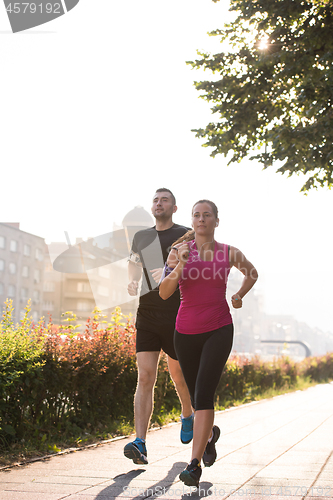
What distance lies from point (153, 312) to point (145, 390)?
0.66 metres

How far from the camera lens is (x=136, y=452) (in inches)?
165

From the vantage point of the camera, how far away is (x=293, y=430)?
23.5 feet

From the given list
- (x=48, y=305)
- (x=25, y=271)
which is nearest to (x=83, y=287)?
(x=48, y=305)

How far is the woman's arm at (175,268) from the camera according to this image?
3828 millimetres

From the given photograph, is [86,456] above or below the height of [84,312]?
below

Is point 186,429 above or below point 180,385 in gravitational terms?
below

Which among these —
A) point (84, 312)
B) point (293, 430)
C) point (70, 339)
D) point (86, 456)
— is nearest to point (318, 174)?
point (293, 430)

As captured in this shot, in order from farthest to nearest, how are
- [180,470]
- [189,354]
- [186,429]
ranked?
→ [186,429] < [180,470] < [189,354]

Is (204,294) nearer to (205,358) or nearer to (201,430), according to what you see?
(205,358)

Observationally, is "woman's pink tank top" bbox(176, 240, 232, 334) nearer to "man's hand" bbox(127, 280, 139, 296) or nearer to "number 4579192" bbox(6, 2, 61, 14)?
"man's hand" bbox(127, 280, 139, 296)

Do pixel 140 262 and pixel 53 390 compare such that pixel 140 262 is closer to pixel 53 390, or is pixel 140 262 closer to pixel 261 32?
pixel 53 390

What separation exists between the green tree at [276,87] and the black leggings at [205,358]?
300 inches

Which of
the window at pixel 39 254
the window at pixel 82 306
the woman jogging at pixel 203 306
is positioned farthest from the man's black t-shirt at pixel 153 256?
the window at pixel 82 306

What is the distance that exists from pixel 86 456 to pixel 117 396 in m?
1.98
